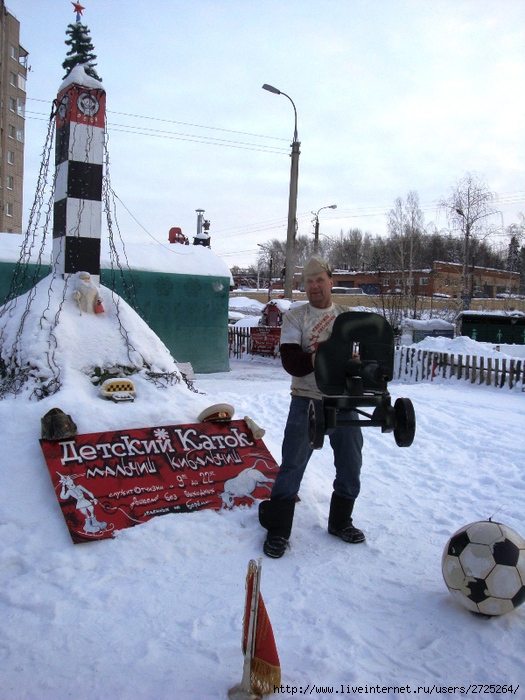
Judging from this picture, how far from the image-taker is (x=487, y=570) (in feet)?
8.68

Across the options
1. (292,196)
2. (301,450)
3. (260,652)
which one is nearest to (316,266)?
(301,450)

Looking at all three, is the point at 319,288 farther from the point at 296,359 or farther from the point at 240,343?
the point at 240,343

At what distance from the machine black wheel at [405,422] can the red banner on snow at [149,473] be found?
4.96 ft

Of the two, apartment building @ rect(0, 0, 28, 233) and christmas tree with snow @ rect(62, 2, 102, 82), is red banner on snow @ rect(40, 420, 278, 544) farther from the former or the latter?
apartment building @ rect(0, 0, 28, 233)

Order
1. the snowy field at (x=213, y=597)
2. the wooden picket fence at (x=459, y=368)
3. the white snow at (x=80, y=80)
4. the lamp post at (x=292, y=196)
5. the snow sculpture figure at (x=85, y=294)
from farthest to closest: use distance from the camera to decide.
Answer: the lamp post at (x=292, y=196) < the wooden picket fence at (x=459, y=368) < the white snow at (x=80, y=80) < the snow sculpture figure at (x=85, y=294) < the snowy field at (x=213, y=597)

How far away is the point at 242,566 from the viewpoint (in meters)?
3.23

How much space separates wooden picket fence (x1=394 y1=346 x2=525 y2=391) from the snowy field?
843cm

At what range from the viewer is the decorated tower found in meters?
5.71

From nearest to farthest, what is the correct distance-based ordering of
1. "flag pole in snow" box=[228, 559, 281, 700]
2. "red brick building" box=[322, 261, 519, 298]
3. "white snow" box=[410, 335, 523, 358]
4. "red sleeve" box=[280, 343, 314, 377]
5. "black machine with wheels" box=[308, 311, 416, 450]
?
"flag pole in snow" box=[228, 559, 281, 700], "black machine with wheels" box=[308, 311, 416, 450], "red sleeve" box=[280, 343, 314, 377], "white snow" box=[410, 335, 523, 358], "red brick building" box=[322, 261, 519, 298]

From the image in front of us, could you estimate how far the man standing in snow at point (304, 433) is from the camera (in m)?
3.35

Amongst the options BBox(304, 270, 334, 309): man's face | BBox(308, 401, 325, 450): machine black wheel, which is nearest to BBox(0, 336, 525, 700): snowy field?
BBox(308, 401, 325, 450): machine black wheel

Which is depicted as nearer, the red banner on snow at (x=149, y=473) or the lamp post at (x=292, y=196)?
the red banner on snow at (x=149, y=473)

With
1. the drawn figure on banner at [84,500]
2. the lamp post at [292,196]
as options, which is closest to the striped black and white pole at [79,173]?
the drawn figure on banner at [84,500]

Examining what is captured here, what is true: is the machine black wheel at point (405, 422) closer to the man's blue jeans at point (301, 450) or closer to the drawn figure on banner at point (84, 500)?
the man's blue jeans at point (301, 450)
